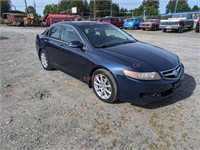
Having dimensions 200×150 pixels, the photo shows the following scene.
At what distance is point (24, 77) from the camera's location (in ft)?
17.7

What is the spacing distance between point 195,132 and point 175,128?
28 cm

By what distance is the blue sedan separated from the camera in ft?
10.8

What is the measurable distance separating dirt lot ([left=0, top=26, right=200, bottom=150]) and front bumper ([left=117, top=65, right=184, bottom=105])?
11.4 inches

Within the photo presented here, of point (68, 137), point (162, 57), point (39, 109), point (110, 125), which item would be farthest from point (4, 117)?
point (162, 57)

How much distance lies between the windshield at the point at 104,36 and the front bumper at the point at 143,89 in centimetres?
112

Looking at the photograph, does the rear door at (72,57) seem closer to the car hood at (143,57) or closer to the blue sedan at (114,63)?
the blue sedan at (114,63)

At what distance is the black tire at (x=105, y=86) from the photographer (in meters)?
3.55

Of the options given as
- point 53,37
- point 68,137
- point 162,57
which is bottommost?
point 68,137

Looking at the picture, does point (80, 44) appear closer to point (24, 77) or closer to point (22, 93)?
point (22, 93)

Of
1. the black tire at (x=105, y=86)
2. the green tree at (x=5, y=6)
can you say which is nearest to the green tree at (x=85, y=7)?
the green tree at (x=5, y=6)

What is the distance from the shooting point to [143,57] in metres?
3.65

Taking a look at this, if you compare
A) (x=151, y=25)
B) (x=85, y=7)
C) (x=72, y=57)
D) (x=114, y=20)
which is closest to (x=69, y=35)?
(x=72, y=57)

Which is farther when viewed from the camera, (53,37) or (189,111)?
(53,37)

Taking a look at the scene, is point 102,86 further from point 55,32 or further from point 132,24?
point 132,24
